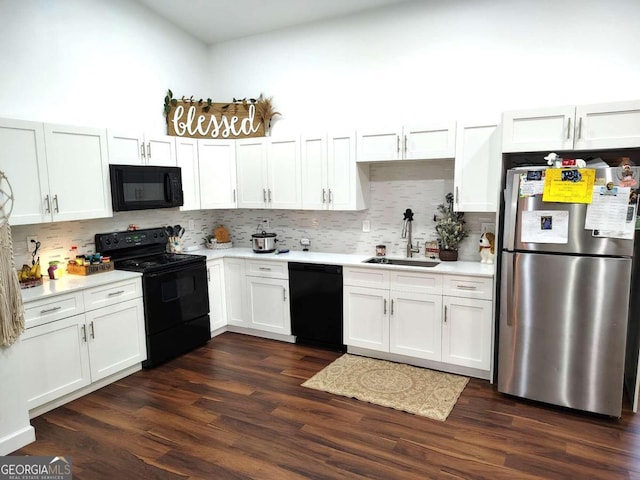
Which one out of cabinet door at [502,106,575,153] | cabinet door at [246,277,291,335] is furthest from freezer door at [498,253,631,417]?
cabinet door at [246,277,291,335]

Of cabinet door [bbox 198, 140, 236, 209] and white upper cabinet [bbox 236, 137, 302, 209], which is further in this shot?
cabinet door [bbox 198, 140, 236, 209]

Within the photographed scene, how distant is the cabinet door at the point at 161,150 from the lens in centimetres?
394

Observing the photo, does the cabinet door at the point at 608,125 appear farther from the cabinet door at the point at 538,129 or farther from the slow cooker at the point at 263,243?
the slow cooker at the point at 263,243

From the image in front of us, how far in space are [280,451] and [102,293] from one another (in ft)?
6.06

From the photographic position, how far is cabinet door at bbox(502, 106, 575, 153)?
2.91 meters

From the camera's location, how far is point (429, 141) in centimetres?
361

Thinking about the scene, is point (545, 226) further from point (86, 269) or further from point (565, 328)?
point (86, 269)

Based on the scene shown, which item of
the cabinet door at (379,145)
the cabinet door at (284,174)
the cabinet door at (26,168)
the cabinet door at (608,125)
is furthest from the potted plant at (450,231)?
the cabinet door at (26,168)

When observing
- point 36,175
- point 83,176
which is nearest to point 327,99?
point 83,176

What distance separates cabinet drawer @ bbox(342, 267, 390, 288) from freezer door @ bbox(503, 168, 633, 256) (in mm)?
1083

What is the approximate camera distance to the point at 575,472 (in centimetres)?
230

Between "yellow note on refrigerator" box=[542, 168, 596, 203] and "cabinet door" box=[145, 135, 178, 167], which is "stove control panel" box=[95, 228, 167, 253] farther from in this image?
"yellow note on refrigerator" box=[542, 168, 596, 203]

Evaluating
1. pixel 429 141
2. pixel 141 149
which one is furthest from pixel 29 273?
pixel 429 141

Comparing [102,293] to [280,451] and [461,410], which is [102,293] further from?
[461,410]
